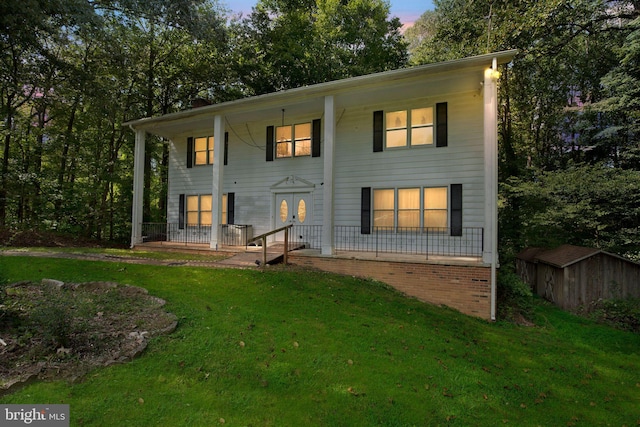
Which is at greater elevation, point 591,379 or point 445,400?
point 445,400

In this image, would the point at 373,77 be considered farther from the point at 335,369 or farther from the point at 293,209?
the point at 335,369

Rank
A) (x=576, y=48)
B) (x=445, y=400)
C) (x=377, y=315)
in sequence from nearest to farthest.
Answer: (x=445, y=400)
(x=377, y=315)
(x=576, y=48)

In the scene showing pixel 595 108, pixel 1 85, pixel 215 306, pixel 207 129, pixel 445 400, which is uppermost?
pixel 1 85

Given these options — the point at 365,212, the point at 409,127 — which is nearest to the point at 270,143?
the point at 365,212

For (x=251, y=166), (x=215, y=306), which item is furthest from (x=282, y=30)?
(x=215, y=306)

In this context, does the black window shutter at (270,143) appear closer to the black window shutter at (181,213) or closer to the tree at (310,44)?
the black window shutter at (181,213)

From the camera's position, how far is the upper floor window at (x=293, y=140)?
1217 centimetres

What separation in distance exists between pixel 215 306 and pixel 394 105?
28.0ft

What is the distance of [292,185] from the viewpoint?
39.7ft

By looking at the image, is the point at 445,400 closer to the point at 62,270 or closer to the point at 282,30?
the point at 62,270

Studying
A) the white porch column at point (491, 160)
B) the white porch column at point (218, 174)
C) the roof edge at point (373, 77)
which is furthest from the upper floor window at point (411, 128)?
the white porch column at point (218, 174)

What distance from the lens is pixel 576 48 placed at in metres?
15.7

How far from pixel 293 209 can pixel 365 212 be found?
277cm

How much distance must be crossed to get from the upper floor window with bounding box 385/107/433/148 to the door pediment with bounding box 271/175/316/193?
10.3ft
